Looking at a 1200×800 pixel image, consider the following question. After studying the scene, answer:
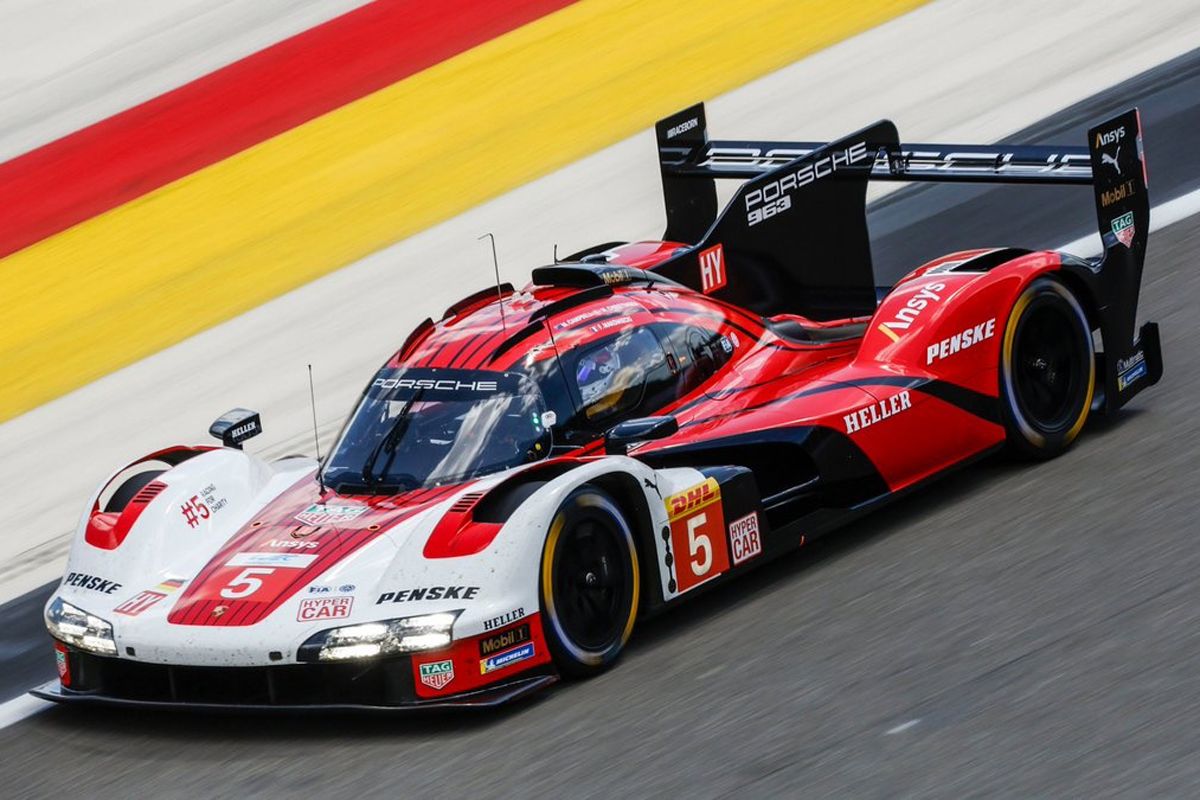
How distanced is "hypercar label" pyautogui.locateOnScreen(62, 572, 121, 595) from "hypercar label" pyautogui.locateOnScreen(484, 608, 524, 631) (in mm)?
1669

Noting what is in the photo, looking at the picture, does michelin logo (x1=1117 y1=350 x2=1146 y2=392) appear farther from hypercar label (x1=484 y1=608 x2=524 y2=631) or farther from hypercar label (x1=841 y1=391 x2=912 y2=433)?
hypercar label (x1=484 y1=608 x2=524 y2=631)

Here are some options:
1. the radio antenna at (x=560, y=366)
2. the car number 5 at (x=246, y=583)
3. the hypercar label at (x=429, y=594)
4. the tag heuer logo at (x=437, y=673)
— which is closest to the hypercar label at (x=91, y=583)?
the car number 5 at (x=246, y=583)

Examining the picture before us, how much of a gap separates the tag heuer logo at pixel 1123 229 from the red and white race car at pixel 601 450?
15 millimetres

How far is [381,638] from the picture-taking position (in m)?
6.94

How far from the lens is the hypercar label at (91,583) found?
777 cm

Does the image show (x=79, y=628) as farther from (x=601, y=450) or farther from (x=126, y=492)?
(x=601, y=450)

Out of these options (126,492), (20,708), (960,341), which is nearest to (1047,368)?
(960,341)

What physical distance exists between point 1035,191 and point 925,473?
16.7ft

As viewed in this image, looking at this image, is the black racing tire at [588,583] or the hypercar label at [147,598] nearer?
the black racing tire at [588,583]

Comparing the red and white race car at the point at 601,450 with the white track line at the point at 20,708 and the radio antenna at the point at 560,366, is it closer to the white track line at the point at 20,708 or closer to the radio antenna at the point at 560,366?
the radio antenna at the point at 560,366

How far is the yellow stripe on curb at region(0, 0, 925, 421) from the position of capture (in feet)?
43.1

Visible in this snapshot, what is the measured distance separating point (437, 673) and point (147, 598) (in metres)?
1.35

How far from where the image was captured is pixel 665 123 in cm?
1116

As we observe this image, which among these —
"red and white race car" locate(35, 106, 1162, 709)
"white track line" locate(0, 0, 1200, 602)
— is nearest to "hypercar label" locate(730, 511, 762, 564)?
"red and white race car" locate(35, 106, 1162, 709)
